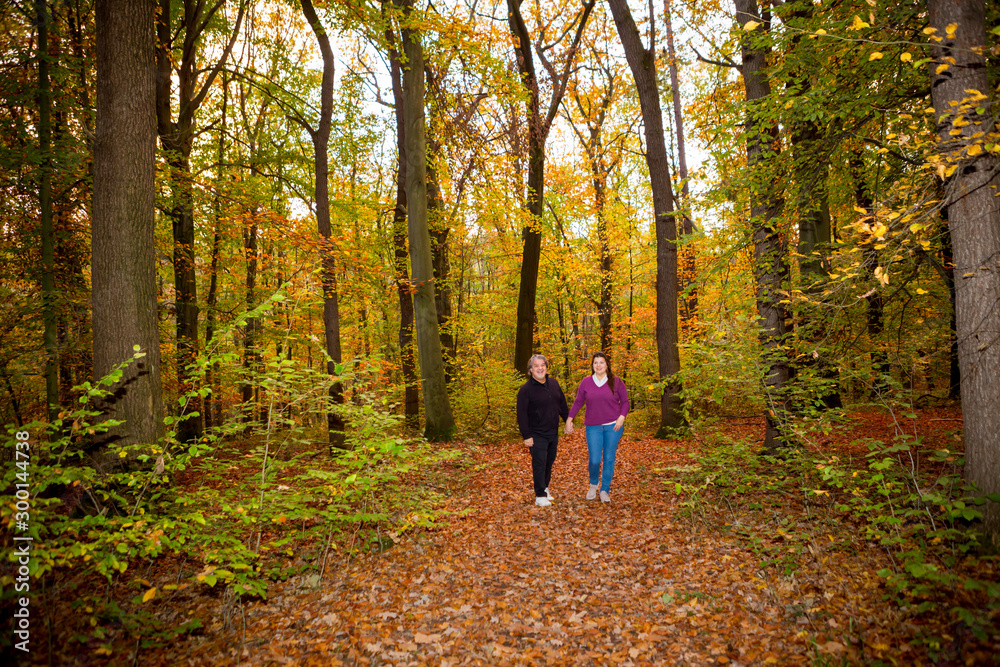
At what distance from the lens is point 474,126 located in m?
12.5

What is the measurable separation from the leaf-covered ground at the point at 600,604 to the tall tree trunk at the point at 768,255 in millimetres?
1226

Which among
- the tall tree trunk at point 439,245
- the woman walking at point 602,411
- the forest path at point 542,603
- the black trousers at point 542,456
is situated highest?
the tall tree trunk at point 439,245

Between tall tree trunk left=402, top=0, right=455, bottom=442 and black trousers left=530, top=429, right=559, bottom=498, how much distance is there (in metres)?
4.18

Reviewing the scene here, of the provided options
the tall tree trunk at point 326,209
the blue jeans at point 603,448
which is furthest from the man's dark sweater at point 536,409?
the tall tree trunk at point 326,209

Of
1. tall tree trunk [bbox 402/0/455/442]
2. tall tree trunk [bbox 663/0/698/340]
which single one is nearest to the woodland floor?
tall tree trunk [bbox 402/0/455/442]

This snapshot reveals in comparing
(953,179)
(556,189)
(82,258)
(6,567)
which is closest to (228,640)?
(6,567)

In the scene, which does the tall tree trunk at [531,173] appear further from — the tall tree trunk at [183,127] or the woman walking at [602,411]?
the tall tree trunk at [183,127]

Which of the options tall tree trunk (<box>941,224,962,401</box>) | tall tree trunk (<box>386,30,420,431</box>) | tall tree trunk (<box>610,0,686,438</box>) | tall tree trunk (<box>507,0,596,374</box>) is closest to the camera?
tall tree trunk (<box>941,224,962,401</box>)

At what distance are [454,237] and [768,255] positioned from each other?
427 inches

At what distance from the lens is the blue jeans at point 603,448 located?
6164mm

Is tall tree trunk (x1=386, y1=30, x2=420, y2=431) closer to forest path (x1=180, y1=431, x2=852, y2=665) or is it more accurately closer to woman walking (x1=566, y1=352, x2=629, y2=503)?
woman walking (x1=566, y1=352, x2=629, y2=503)

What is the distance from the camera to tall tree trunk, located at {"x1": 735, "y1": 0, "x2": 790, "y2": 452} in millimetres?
5424

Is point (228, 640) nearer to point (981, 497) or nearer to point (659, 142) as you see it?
point (981, 497)

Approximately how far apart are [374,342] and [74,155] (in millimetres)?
16365
